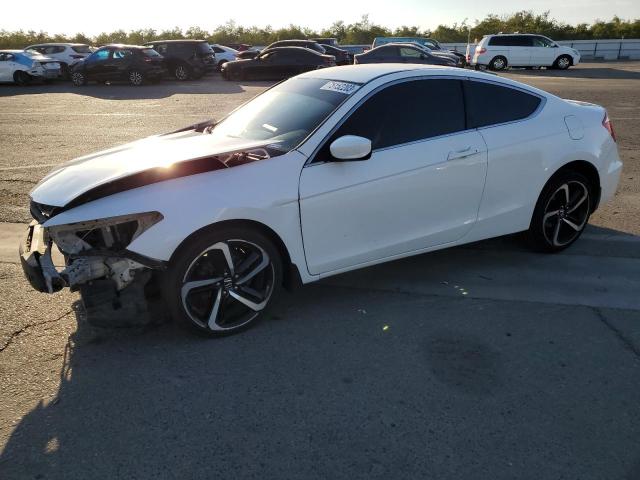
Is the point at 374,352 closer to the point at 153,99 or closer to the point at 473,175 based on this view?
the point at 473,175

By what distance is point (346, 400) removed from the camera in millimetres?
2896

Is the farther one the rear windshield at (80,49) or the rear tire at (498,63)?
the rear tire at (498,63)

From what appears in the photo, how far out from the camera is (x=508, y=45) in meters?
27.3

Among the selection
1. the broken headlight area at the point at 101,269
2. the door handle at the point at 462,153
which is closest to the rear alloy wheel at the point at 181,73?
the door handle at the point at 462,153

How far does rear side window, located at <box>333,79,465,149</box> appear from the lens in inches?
150

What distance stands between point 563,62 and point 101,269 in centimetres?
2931

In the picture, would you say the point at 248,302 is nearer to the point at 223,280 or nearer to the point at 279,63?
the point at 223,280

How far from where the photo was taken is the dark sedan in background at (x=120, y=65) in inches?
822

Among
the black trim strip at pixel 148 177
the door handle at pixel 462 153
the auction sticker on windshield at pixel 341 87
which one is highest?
the auction sticker on windshield at pixel 341 87

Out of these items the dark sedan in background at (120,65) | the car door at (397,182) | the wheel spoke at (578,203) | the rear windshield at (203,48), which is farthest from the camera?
the rear windshield at (203,48)

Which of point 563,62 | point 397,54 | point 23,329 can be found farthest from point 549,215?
point 563,62

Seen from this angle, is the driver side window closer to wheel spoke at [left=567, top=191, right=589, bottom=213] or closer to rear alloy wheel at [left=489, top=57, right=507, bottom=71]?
wheel spoke at [left=567, top=191, right=589, bottom=213]

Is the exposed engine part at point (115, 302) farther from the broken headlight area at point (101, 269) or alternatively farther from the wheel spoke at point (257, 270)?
the wheel spoke at point (257, 270)

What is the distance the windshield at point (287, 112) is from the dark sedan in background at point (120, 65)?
18099 mm
